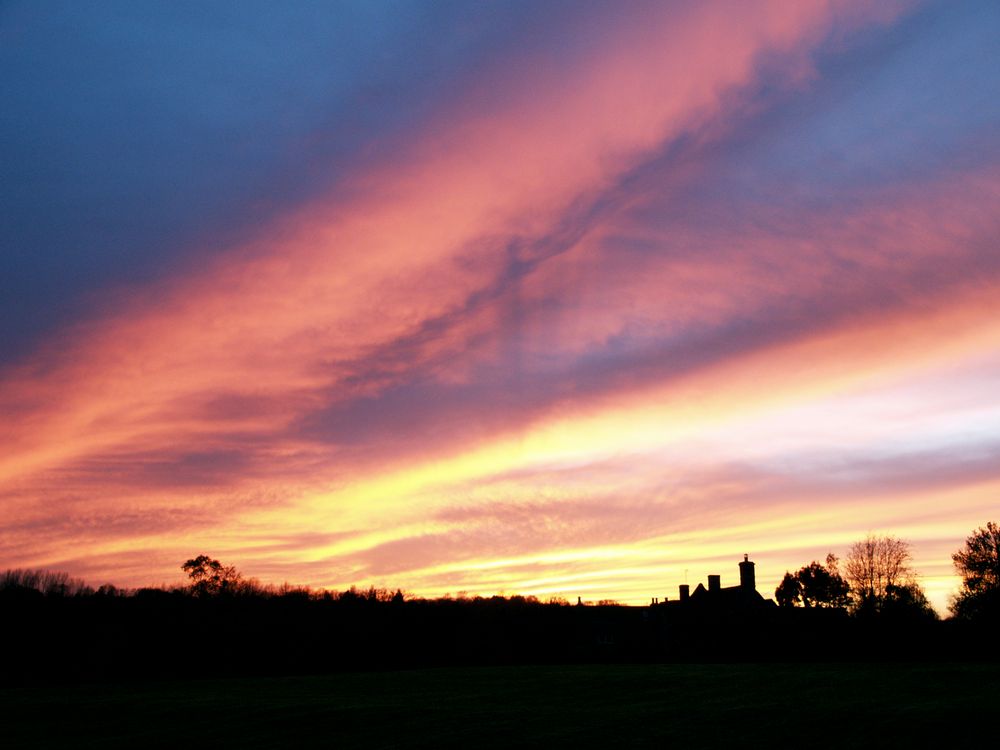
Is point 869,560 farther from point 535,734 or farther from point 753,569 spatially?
point 535,734

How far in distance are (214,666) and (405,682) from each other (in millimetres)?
30911

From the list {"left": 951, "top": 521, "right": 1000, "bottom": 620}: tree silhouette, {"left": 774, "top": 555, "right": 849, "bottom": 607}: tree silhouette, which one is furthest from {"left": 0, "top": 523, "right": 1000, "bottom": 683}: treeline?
{"left": 774, "top": 555, "right": 849, "bottom": 607}: tree silhouette

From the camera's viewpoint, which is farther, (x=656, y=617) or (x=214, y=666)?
(x=656, y=617)

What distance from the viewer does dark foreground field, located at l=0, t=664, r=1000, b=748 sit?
29250 mm

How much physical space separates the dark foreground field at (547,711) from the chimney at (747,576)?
59369 mm

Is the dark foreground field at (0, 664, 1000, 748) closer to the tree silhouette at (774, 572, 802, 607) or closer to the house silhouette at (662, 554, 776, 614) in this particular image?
the house silhouette at (662, 554, 776, 614)

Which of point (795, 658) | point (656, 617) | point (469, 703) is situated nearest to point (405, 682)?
point (469, 703)

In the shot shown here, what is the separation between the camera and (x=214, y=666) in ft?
262

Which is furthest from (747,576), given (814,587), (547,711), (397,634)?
(547,711)

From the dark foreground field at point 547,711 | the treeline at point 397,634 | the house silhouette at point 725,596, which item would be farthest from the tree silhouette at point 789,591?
the dark foreground field at point 547,711

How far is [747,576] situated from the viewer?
119m

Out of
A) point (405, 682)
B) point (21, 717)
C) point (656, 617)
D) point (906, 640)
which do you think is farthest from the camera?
point (656, 617)

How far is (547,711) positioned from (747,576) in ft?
291

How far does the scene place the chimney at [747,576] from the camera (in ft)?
387
